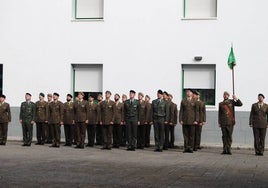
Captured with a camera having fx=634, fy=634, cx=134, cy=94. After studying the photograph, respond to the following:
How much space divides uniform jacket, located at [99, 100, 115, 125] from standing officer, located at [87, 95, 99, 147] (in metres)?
0.37

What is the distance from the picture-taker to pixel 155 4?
25.3 metres

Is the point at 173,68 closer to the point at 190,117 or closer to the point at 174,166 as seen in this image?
the point at 190,117

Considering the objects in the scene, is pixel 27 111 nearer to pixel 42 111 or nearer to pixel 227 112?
pixel 42 111

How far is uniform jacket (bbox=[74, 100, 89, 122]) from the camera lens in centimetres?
2288

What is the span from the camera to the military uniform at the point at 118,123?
74.3ft

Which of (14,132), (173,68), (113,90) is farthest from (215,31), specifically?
(14,132)

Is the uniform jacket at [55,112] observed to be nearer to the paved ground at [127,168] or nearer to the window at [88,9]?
the paved ground at [127,168]

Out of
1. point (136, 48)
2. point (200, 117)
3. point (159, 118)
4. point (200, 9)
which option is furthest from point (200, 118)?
point (200, 9)

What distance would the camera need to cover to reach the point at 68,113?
23.3m

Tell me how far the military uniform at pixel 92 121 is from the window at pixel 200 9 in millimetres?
5476

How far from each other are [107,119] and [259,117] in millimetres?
5365

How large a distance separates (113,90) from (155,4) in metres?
3.84

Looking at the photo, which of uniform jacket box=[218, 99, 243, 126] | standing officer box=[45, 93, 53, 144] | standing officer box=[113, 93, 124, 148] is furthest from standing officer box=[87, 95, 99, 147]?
uniform jacket box=[218, 99, 243, 126]

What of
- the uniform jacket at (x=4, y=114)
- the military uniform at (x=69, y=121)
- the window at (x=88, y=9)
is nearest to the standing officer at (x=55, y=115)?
the military uniform at (x=69, y=121)
